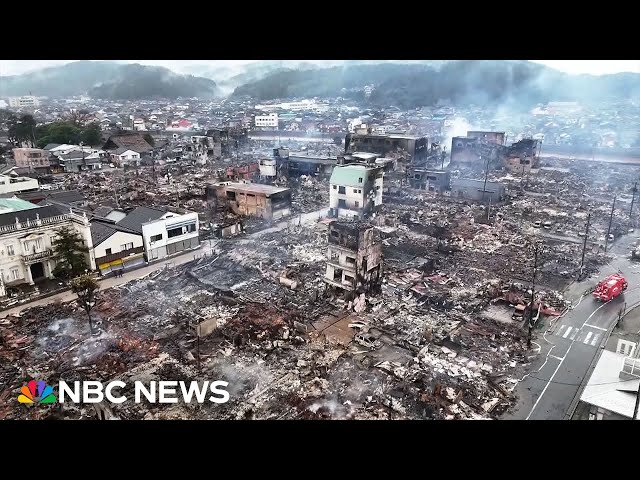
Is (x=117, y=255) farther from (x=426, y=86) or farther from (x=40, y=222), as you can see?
(x=426, y=86)

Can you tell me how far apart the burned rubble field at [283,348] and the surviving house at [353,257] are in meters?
0.40

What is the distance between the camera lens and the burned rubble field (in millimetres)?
5980

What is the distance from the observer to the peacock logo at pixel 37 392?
237 inches

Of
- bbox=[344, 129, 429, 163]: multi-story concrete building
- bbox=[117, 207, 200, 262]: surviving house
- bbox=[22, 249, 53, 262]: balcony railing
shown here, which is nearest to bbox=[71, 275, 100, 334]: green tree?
bbox=[22, 249, 53, 262]: balcony railing

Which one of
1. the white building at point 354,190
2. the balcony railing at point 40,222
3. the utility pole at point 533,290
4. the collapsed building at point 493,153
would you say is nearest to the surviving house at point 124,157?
the white building at point 354,190

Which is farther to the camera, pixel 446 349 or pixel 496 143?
pixel 496 143

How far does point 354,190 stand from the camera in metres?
13.8

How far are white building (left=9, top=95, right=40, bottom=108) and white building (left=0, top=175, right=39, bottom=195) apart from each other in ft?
7.04

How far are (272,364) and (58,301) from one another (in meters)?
4.60

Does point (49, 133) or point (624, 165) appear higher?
point (49, 133)

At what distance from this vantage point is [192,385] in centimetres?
625

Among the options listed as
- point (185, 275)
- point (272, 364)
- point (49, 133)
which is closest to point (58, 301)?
point (185, 275)

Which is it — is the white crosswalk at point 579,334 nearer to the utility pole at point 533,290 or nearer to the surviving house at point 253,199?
the utility pole at point 533,290
